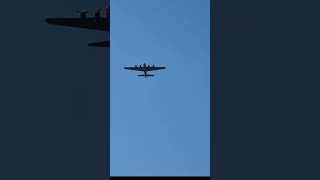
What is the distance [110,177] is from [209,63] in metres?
4.44

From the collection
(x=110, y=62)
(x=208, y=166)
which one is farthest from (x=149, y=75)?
(x=208, y=166)

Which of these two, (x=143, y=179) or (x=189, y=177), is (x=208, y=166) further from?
(x=143, y=179)

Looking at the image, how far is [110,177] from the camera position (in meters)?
9.66
